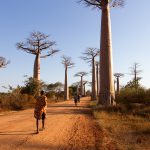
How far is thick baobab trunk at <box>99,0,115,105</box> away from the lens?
2169cm

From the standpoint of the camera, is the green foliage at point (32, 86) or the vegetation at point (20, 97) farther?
the green foliage at point (32, 86)

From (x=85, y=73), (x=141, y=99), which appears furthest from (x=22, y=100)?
(x=85, y=73)

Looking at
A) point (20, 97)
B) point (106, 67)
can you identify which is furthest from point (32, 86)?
point (106, 67)

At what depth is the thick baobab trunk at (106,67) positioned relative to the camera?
71.2 feet

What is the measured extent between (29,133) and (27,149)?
2502 mm

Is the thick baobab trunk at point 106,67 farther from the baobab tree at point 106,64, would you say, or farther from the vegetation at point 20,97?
the vegetation at point 20,97

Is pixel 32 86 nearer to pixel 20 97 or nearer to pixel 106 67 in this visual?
pixel 20 97

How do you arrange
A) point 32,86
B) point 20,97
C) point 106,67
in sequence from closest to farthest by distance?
point 106,67 < point 20,97 < point 32,86

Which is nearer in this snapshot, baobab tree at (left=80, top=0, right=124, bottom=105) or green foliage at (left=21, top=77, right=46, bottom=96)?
baobab tree at (left=80, top=0, right=124, bottom=105)

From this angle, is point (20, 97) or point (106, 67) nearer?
point (106, 67)

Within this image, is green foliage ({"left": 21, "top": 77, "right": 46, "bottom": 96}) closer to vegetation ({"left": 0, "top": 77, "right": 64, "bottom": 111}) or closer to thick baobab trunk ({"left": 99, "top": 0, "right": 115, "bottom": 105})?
vegetation ({"left": 0, "top": 77, "right": 64, "bottom": 111})

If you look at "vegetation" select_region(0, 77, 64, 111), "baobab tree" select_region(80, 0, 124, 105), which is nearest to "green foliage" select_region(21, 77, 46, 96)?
"vegetation" select_region(0, 77, 64, 111)

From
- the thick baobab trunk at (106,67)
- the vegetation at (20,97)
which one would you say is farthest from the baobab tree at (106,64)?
the vegetation at (20,97)

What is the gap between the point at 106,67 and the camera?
71.3 ft
